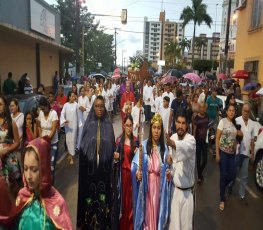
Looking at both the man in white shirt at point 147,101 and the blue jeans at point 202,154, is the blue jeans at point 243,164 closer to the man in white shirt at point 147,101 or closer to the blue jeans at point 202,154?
the blue jeans at point 202,154

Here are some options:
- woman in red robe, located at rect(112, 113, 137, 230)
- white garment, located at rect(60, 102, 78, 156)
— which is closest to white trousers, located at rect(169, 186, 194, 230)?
woman in red robe, located at rect(112, 113, 137, 230)

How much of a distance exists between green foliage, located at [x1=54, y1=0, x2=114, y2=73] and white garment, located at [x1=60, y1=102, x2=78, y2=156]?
28291mm

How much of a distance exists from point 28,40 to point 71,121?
11202 mm

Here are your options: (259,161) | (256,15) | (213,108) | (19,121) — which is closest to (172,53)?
(256,15)

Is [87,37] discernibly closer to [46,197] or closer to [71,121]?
[71,121]

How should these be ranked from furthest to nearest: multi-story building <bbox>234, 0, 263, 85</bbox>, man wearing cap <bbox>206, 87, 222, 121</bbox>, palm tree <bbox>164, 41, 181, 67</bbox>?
palm tree <bbox>164, 41, 181, 67</bbox> < multi-story building <bbox>234, 0, 263, 85</bbox> < man wearing cap <bbox>206, 87, 222, 121</bbox>

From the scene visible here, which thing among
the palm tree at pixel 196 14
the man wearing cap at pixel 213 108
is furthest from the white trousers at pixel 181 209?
the palm tree at pixel 196 14

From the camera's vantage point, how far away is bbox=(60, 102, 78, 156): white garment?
9078 mm

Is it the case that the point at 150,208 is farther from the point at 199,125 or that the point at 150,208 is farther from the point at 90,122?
the point at 199,125

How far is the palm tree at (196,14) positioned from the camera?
50.5 metres

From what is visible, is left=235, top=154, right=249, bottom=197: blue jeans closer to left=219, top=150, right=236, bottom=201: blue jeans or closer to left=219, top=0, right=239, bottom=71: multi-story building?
left=219, top=150, right=236, bottom=201: blue jeans

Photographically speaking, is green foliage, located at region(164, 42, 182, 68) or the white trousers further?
green foliage, located at region(164, 42, 182, 68)

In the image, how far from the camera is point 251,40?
67.2ft

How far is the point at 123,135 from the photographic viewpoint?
506 centimetres
